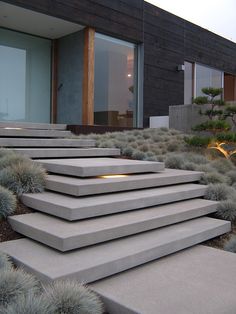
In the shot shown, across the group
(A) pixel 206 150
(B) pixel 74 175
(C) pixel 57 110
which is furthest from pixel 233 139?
(C) pixel 57 110

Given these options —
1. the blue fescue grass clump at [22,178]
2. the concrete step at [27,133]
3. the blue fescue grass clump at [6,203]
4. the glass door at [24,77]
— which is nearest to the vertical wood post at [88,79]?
the glass door at [24,77]

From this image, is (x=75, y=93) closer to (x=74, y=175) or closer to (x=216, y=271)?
(x=74, y=175)

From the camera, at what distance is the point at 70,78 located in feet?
29.6

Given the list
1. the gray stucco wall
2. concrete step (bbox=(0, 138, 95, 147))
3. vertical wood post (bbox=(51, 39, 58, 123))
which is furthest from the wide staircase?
vertical wood post (bbox=(51, 39, 58, 123))

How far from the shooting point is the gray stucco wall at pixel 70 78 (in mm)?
8805

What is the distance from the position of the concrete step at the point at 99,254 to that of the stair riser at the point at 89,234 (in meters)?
0.04

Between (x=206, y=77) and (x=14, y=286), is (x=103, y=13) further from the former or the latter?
(x=14, y=286)

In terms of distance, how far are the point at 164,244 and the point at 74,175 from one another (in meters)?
1.21

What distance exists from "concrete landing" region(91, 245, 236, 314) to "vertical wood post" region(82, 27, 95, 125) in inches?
240

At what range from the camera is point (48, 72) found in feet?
30.9

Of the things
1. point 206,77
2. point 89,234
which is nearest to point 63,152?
point 89,234

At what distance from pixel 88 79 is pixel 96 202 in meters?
5.98

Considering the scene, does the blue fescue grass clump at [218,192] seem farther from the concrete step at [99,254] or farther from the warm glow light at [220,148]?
the warm glow light at [220,148]

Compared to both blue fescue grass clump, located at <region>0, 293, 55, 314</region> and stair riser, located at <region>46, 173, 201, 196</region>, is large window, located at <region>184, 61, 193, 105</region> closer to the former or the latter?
stair riser, located at <region>46, 173, 201, 196</region>
